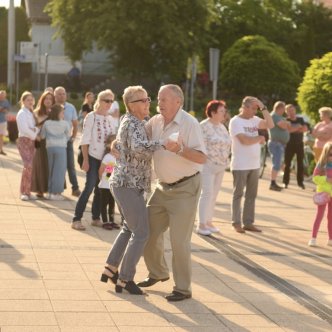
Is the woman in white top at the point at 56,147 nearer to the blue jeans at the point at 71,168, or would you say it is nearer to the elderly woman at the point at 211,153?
the blue jeans at the point at 71,168

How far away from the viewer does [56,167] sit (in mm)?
15516

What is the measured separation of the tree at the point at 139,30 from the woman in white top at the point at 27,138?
35.5 meters

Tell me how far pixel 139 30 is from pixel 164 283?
43.3m

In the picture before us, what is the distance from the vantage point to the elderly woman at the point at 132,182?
8.59m

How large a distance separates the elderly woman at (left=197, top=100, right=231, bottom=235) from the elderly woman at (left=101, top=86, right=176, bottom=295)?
391 cm

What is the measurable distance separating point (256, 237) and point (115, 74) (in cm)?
4418

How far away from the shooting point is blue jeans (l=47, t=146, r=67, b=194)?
50.7 ft

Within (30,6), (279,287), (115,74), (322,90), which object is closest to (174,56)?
(115,74)

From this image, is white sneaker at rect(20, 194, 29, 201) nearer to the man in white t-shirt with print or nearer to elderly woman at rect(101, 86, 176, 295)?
the man in white t-shirt with print

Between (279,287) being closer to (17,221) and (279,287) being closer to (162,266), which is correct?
(162,266)

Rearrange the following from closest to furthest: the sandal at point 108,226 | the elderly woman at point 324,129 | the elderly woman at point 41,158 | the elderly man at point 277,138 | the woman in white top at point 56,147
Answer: the sandal at point 108,226 → the woman in white top at point 56,147 → the elderly woman at point 41,158 → the elderly woman at point 324,129 → the elderly man at point 277,138

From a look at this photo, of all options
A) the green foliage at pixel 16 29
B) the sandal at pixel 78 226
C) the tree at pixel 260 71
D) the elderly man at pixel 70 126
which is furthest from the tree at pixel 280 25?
the sandal at pixel 78 226

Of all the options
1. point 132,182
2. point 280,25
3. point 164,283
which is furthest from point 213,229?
point 280,25

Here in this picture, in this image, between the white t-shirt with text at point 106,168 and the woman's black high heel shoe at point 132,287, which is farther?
the white t-shirt with text at point 106,168
